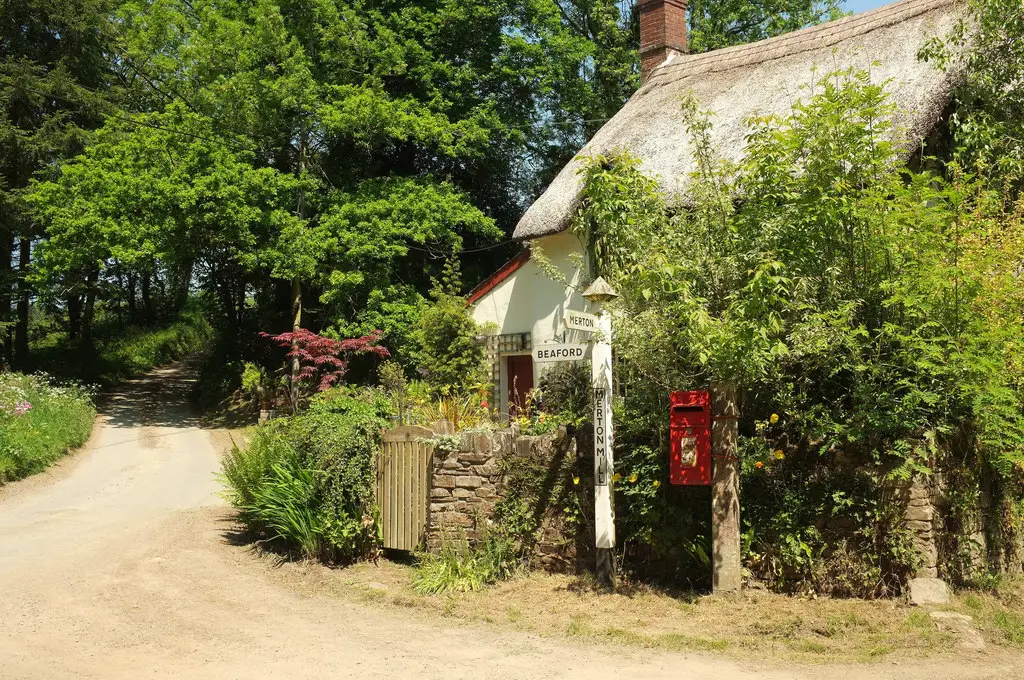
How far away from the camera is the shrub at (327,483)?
9461 millimetres

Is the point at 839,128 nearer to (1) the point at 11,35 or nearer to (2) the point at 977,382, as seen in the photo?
(2) the point at 977,382

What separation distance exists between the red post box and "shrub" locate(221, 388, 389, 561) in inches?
145

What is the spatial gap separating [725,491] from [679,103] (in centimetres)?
871

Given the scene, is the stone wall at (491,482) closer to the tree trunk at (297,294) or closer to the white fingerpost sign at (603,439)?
the white fingerpost sign at (603,439)

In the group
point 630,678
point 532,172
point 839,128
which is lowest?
point 630,678

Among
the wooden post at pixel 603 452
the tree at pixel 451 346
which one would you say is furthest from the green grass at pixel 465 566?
the tree at pixel 451 346

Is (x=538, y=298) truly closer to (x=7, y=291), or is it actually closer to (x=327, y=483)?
(x=327, y=483)

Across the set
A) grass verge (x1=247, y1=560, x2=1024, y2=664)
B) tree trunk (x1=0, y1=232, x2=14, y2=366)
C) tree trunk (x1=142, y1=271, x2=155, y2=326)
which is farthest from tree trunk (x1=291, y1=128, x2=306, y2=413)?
tree trunk (x1=142, y1=271, x2=155, y2=326)

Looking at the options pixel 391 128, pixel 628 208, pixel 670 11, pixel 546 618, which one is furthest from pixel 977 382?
pixel 391 128

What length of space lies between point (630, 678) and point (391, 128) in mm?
16990

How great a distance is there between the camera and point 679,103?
1424 cm

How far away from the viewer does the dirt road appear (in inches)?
238

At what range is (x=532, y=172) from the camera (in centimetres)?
2628

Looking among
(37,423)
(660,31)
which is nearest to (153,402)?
(37,423)
